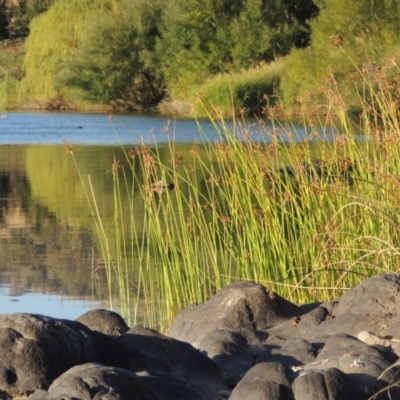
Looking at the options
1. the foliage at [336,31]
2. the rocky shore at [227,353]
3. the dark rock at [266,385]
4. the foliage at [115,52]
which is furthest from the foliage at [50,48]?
the dark rock at [266,385]

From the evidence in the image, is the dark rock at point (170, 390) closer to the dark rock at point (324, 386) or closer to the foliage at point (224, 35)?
the dark rock at point (324, 386)

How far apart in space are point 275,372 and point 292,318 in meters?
1.04

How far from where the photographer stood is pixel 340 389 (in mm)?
2537

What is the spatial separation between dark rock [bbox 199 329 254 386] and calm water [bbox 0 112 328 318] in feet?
3.11

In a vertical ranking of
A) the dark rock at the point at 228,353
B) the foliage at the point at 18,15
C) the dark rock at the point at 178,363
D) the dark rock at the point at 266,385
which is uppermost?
the foliage at the point at 18,15

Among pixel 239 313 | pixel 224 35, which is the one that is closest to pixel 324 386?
pixel 239 313

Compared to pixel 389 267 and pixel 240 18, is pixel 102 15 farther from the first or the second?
pixel 389 267

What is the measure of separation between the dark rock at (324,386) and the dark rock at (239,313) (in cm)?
99

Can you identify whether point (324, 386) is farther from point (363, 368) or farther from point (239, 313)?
point (239, 313)

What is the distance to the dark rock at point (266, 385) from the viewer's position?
254 cm

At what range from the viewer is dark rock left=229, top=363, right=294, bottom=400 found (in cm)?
254

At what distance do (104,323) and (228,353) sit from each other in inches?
18.3

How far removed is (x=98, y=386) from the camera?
2.38m

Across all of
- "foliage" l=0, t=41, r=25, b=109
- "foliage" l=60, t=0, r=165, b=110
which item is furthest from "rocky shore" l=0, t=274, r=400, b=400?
"foliage" l=0, t=41, r=25, b=109
